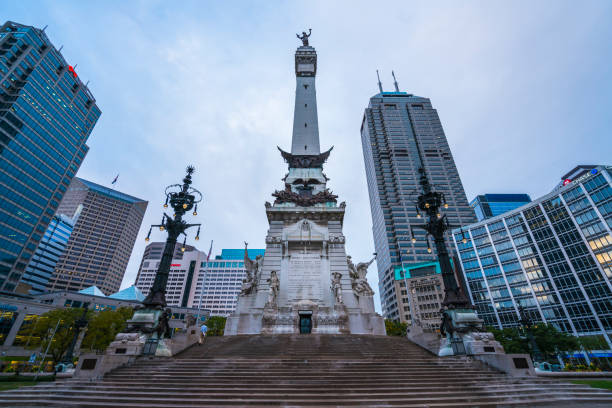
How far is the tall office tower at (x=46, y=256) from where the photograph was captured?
82825 mm

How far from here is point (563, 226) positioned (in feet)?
166

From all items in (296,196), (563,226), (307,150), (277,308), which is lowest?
(277,308)

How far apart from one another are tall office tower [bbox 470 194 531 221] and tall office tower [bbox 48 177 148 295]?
17239cm

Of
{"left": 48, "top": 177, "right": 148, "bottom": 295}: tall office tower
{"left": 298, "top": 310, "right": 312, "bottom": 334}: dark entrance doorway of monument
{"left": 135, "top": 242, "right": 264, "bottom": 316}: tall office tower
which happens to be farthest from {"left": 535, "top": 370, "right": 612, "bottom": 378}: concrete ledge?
{"left": 48, "top": 177, "right": 148, "bottom": 295}: tall office tower

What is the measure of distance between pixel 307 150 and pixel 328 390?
29.8 meters

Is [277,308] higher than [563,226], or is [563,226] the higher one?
[563,226]

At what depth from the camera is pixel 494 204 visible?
11800 centimetres

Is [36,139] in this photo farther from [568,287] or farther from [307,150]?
[568,287]

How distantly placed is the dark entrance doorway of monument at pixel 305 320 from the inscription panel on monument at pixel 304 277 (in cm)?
169

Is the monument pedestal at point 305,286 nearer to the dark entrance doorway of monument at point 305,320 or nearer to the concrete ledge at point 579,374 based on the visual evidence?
the dark entrance doorway of monument at point 305,320

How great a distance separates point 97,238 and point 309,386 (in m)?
165

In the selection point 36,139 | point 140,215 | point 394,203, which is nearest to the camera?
point 36,139

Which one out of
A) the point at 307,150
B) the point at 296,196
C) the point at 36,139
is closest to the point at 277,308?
the point at 296,196

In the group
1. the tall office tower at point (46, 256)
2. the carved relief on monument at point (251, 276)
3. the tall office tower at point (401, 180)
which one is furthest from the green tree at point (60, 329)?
the tall office tower at point (401, 180)
